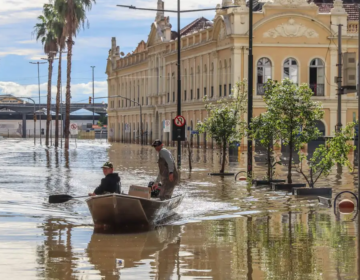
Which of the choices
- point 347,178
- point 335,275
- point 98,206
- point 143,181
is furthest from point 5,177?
point 335,275

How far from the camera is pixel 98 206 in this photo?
1659cm

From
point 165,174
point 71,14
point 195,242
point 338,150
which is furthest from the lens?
point 71,14

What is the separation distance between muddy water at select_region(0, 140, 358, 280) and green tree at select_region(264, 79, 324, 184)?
7.34ft

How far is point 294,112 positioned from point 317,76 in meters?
48.1

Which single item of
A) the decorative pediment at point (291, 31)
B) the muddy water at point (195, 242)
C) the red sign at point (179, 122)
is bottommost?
the muddy water at point (195, 242)

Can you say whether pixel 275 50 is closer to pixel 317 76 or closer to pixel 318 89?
pixel 317 76

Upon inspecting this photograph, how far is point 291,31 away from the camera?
7269cm

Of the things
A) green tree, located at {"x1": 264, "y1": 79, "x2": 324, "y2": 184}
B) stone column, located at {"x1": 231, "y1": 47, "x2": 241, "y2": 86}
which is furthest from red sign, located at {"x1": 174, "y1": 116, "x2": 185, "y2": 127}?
stone column, located at {"x1": 231, "y1": 47, "x2": 241, "y2": 86}

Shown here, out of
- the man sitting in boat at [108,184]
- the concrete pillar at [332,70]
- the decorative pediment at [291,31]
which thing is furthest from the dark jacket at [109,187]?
the concrete pillar at [332,70]

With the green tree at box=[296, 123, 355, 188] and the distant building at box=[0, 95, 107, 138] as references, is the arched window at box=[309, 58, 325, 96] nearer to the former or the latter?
the green tree at box=[296, 123, 355, 188]

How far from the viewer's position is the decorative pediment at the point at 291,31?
72.5 meters

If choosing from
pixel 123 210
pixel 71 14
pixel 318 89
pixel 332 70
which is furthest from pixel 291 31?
pixel 123 210

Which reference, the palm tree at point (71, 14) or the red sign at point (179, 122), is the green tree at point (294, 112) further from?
the palm tree at point (71, 14)

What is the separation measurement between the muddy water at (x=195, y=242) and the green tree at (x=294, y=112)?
7.34 feet
